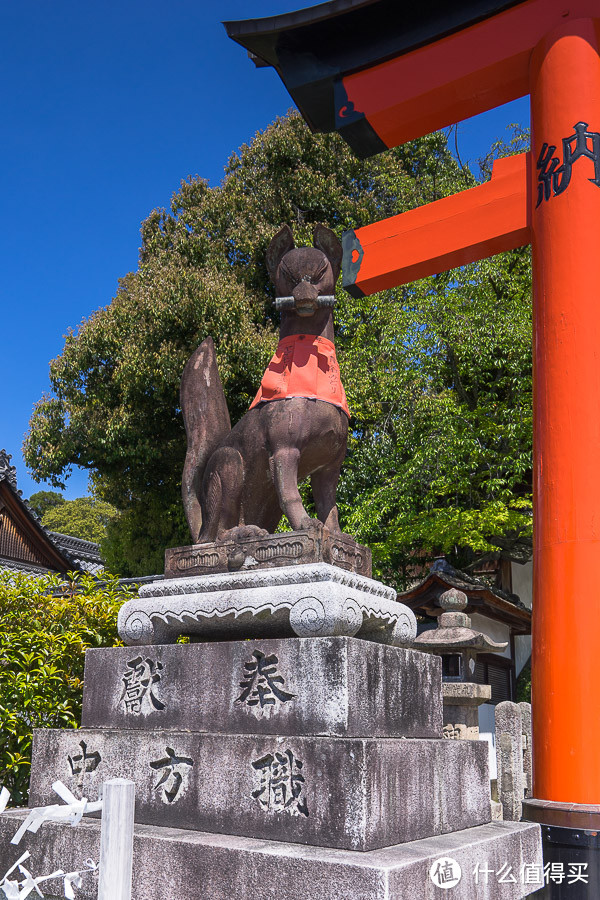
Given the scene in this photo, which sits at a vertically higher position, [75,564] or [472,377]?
[472,377]

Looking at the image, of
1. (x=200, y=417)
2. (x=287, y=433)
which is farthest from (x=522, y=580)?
(x=287, y=433)

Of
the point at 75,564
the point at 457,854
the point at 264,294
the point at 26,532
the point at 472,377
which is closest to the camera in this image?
the point at 457,854

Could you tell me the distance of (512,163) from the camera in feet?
15.0

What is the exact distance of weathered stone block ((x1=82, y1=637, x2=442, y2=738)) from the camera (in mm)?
2982

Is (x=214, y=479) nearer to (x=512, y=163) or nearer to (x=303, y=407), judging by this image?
(x=303, y=407)

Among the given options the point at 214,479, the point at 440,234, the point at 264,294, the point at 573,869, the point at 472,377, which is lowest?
the point at 573,869

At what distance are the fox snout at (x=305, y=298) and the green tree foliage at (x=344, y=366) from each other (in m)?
7.90

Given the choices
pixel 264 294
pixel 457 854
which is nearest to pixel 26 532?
pixel 264 294

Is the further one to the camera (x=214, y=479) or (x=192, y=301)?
(x=192, y=301)

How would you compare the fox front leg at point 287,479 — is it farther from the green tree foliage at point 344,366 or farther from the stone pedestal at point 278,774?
the green tree foliage at point 344,366

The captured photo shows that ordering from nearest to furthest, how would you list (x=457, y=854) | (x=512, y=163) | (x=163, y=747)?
A: (x=457, y=854) → (x=163, y=747) → (x=512, y=163)

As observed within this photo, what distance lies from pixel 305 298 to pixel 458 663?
7.26 m

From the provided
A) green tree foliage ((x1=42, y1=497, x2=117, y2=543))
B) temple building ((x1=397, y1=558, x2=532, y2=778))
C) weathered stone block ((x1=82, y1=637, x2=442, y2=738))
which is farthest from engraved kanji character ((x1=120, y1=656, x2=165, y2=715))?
green tree foliage ((x1=42, y1=497, x2=117, y2=543))

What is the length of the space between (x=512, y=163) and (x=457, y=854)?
377 centimetres
